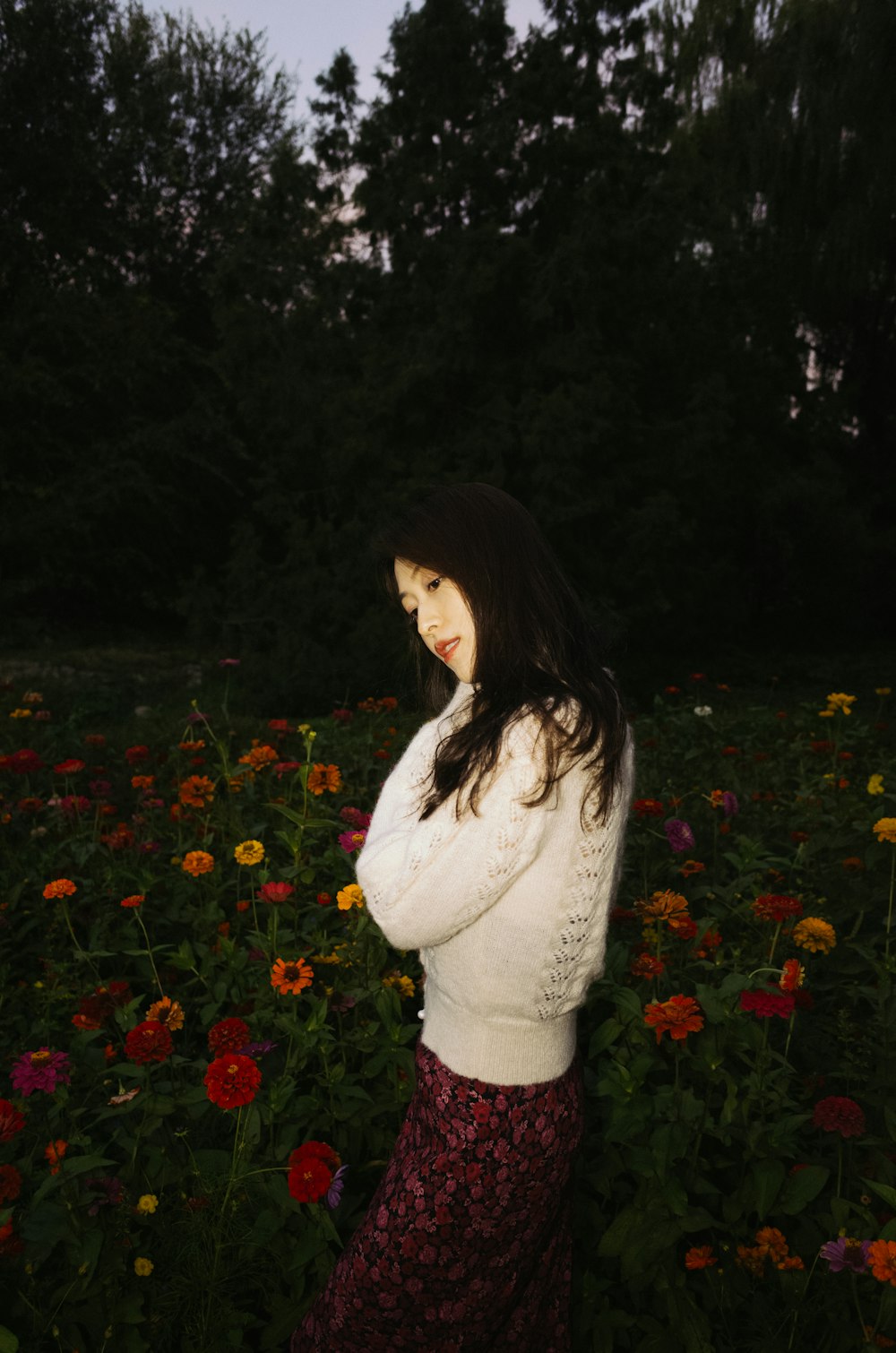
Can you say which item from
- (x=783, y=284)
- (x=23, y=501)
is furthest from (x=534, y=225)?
(x=23, y=501)

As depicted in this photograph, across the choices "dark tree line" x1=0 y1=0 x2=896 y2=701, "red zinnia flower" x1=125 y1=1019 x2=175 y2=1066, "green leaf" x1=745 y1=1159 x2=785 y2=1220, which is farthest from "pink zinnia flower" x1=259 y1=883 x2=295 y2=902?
"dark tree line" x1=0 y1=0 x2=896 y2=701

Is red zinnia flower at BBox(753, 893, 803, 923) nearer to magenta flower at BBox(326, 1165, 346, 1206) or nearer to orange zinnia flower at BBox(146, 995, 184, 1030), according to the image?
magenta flower at BBox(326, 1165, 346, 1206)

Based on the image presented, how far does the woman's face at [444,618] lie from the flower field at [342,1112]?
0.67 meters

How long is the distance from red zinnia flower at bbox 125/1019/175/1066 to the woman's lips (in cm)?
75

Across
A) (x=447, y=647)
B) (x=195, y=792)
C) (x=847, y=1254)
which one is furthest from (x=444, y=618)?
(x=195, y=792)

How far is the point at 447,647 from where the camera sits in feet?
4.67

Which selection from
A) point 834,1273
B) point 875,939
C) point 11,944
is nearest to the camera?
point 834,1273

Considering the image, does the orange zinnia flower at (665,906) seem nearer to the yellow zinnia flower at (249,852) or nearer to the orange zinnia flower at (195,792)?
the yellow zinnia flower at (249,852)

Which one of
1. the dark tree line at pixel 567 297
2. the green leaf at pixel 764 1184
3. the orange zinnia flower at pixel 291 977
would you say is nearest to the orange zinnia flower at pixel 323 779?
the orange zinnia flower at pixel 291 977

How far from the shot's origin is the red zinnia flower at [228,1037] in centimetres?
153

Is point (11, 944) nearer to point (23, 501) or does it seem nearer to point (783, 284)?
point (783, 284)

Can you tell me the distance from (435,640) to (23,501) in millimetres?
13305

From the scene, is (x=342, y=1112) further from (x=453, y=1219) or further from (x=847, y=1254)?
(x=847, y=1254)

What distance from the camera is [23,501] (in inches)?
521
